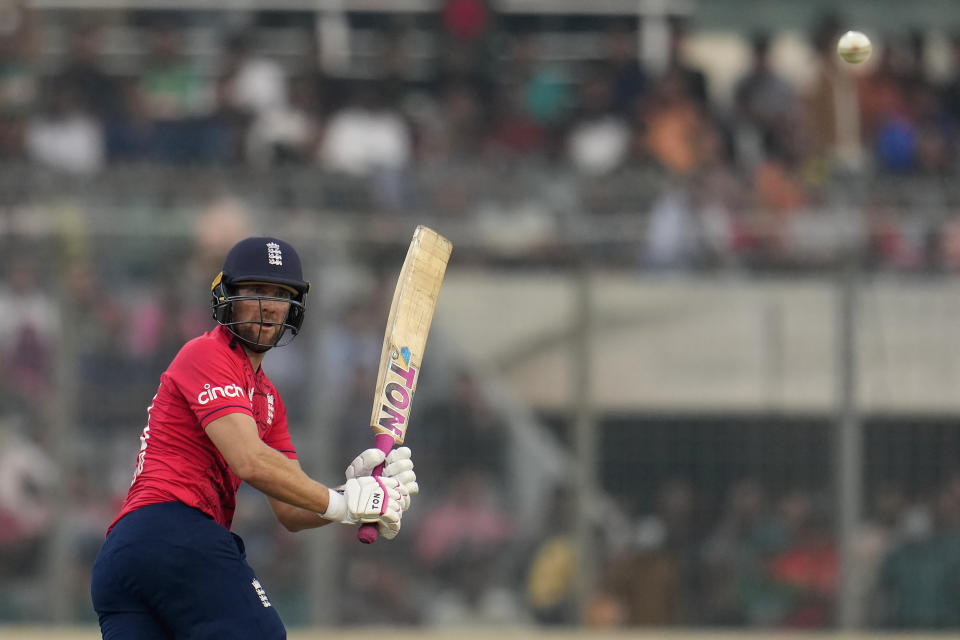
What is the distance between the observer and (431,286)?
5.98m

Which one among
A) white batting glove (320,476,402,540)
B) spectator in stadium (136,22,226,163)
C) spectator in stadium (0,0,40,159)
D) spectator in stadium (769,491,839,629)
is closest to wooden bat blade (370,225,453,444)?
white batting glove (320,476,402,540)

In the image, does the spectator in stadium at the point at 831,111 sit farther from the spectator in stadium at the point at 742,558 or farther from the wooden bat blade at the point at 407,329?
the wooden bat blade at the point at 407,329

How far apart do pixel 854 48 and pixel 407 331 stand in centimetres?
340

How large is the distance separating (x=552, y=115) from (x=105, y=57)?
3.73 metres

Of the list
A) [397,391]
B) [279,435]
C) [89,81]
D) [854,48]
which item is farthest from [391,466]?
[89,81]

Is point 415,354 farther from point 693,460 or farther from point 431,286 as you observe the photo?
point 693,460

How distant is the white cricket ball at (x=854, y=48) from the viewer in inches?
319

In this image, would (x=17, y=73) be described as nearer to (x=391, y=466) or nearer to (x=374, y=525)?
(x=391, y=466)

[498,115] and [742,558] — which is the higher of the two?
[498,115]

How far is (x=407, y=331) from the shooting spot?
19.3 ft

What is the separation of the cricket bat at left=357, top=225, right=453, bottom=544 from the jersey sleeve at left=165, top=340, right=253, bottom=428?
80 centimetres

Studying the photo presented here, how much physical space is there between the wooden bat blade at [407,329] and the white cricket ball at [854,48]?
3086mm

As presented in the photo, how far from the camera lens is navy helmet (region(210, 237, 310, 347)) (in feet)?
16.7

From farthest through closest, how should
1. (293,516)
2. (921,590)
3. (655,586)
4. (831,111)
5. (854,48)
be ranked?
(831,111) < (655,586) < (921,590) < (854,48) < (293,516)
